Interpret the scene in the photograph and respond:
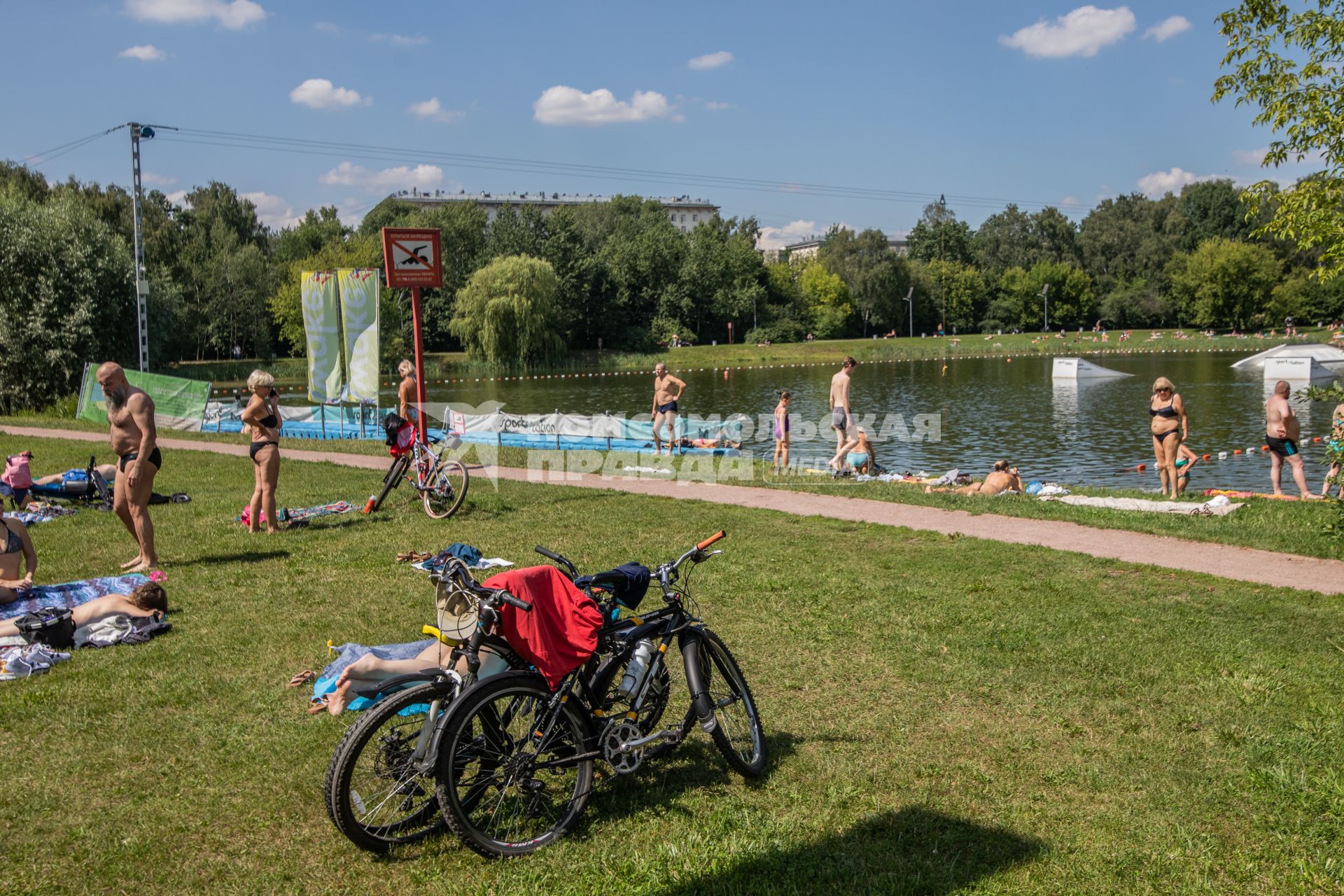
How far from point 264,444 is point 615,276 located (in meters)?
74.9

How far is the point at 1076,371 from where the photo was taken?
4697cm

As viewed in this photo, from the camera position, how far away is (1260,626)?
688 cm

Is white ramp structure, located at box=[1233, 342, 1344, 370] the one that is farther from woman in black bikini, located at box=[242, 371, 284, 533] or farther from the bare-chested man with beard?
the bare-chested man with beard

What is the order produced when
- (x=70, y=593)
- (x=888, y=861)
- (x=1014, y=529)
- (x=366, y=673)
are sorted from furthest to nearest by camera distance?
(x=1014, y=529)
(x=70, y=593)
(x=366, y=673)
(x=888, y=861)

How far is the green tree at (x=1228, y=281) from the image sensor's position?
85750 millimetres

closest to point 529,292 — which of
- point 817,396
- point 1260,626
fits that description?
point 817,396

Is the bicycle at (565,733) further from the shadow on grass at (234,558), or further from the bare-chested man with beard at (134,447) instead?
the shadow on grass at (234,558)

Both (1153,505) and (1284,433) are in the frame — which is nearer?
(1153,505)

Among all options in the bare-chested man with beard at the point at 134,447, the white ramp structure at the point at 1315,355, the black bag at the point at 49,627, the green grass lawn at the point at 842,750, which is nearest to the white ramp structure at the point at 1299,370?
the white ramp structure at the point at 1315,355

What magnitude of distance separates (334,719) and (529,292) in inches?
2344

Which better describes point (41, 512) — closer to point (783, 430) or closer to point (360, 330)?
point (783, 430)

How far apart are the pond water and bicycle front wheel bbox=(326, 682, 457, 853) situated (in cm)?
1768

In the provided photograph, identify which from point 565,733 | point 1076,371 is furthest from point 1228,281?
point 565,733

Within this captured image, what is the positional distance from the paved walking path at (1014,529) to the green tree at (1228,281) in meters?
88.5
